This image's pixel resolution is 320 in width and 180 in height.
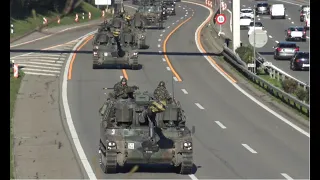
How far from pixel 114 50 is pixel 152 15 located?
115 ft

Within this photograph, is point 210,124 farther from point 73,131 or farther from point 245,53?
point 245,53

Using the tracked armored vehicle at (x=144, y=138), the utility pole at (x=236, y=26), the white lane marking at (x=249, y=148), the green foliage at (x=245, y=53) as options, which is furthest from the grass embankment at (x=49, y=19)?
the tracked armored vehicle at (x=144, y=138)

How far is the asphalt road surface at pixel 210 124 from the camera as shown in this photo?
26.5 meters

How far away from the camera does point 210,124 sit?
116 feet

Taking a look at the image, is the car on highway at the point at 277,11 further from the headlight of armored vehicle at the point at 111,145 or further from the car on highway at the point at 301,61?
the headlight of armored vehicle at the point at 111,145

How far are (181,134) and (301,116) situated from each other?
45.7 feet

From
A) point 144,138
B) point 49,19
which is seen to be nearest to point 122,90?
point 144,138

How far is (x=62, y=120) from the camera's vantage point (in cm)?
3516

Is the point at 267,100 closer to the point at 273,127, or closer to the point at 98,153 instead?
the point at 273,127

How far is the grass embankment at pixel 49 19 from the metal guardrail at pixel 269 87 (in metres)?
25.1

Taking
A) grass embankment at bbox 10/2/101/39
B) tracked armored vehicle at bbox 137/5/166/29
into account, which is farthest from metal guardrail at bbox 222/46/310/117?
tracked armored vehicle at bbox 137/5/166/29

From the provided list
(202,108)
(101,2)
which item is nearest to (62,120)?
(202,108)

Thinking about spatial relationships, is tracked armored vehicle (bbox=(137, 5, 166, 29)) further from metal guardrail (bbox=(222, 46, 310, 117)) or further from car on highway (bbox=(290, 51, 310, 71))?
car on highway (bbox=(290, 51, 310, 71))

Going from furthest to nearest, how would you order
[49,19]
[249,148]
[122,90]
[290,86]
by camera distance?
[49,19], [290,86], [249,148], [122,90]
